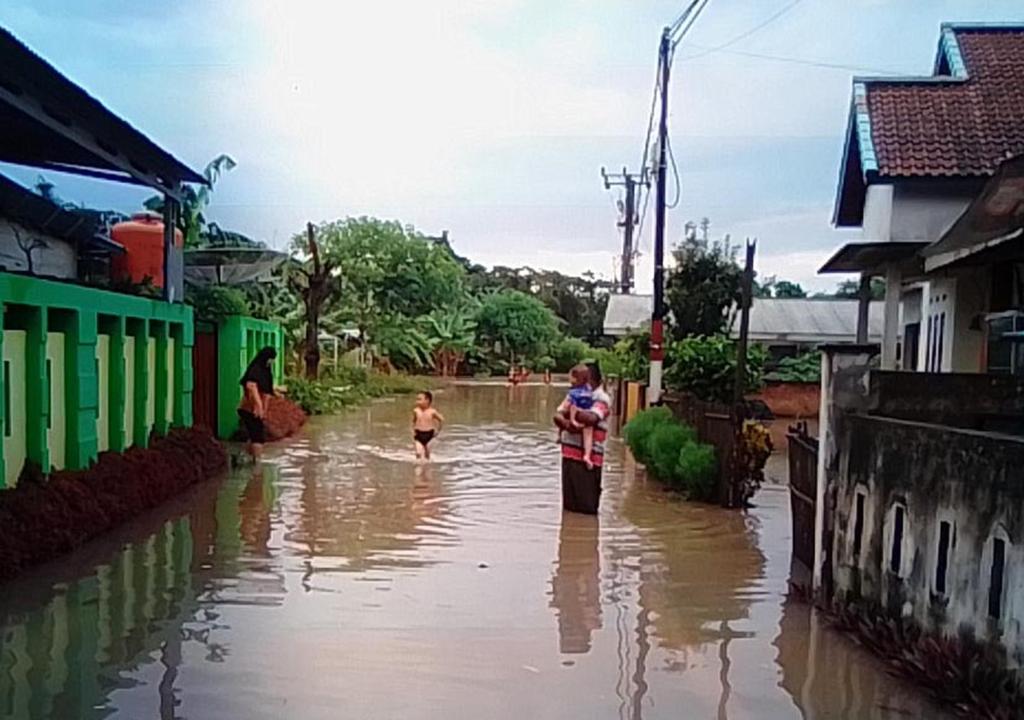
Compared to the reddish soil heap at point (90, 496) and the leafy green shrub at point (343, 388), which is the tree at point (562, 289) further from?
the reddish soil heap at point (90, 496)

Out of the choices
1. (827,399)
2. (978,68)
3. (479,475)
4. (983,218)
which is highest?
(978,68)

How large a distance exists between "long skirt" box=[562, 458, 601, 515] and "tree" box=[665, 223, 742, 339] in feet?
46.9

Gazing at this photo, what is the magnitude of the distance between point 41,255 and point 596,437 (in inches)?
476

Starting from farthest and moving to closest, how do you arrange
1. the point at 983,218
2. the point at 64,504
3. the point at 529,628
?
the point at 983,218 < the point at 64,504 < the point at 529,628

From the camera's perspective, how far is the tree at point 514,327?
5375 cm

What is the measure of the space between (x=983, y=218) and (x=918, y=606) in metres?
6.11

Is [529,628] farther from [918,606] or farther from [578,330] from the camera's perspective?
[578,330]

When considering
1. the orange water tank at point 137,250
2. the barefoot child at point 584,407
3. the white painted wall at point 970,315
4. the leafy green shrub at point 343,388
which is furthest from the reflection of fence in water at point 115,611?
the leafy green shrub at point 343,388

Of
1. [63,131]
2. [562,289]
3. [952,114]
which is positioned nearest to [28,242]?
[63,131]

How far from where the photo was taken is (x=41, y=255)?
1838cm

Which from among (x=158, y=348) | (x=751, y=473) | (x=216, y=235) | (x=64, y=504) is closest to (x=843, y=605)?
(x=751, y=473)

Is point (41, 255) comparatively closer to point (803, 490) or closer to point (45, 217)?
point (45, 217)

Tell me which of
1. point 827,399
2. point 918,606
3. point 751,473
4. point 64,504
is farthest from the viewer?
point 751,473

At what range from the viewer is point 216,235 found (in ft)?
91.8
